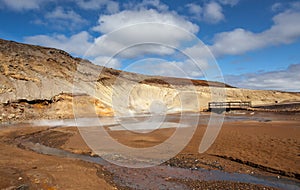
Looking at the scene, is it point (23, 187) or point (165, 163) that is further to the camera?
point (165, 163)

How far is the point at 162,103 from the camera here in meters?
48.4

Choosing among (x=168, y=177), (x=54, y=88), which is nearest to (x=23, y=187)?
(x=168, y=177)

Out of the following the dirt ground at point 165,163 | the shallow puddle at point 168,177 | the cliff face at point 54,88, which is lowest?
the shallow puddle at point 168,177

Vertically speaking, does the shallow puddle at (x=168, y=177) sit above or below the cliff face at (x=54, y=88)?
below

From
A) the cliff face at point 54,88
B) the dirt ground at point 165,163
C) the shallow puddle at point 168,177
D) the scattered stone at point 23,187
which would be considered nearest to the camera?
the scattered stone at point 23,187

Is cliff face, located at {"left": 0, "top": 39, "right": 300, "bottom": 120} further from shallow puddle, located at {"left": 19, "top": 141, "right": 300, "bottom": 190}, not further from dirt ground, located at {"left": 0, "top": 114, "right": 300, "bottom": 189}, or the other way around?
shallow puddle, located at {"left": 19, "top": 141, "right": 300, "bottom": 190}

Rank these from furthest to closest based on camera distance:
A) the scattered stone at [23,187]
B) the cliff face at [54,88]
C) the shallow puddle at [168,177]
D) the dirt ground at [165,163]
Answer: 1. the cliff face at [54,88]
2. the shallow puddle at [168,177]
3. the dirt ground at [165,163]
4. the scattered stone at [23,187]

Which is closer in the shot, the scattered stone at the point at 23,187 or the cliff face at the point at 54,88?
the scattered stone at the point at 23,187

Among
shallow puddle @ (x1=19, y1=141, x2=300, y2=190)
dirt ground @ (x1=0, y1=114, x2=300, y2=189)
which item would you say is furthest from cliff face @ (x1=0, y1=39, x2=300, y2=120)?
shallow puddle @ (x1=19, y1=141, x2=300, y2=190)

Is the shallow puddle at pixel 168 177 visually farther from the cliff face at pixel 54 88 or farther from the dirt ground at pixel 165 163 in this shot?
the cliff face at pixel 54 88

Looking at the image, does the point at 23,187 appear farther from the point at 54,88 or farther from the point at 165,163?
the point at 54,88

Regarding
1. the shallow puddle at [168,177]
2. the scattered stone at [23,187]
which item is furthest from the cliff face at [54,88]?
the scattered stone at [23,187]

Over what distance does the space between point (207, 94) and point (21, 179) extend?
5551cm

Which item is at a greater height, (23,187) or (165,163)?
(23,187)
